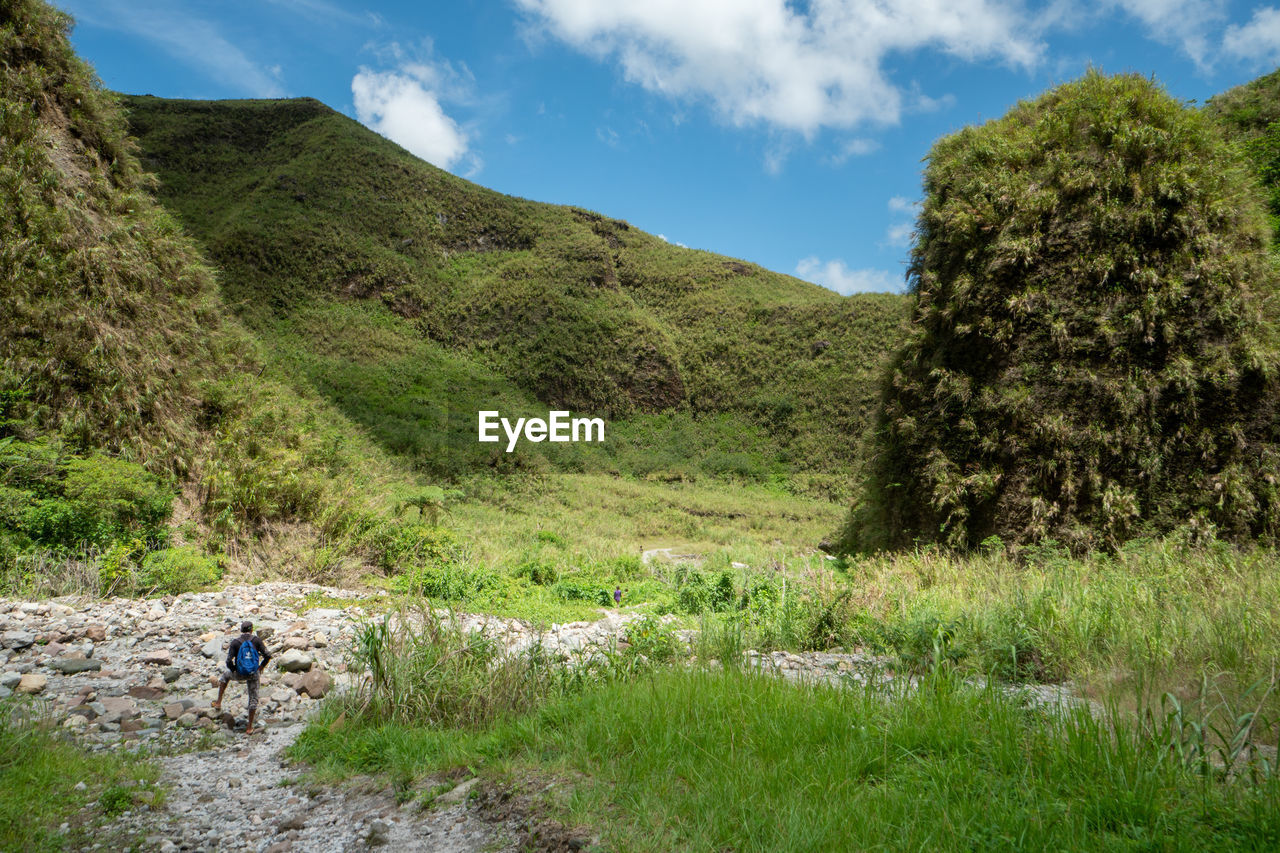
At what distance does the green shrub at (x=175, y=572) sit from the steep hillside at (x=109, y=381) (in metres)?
0.03

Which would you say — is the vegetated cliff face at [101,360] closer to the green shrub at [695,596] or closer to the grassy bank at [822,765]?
A: the grassy bank at [822,765]

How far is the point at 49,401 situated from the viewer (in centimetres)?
905

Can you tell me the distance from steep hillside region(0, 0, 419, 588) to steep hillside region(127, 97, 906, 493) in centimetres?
1591

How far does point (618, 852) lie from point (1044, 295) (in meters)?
9.54

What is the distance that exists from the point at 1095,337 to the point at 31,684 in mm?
12443

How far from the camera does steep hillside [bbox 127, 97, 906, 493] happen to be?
38250 millimetres

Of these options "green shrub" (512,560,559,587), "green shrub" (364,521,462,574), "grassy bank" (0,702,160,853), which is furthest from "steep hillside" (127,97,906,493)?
"grassy bank" (0,702,160,853)

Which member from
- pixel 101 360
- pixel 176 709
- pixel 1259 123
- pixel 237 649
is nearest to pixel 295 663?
pixel 176 709

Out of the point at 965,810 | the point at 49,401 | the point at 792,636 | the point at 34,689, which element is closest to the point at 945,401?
the point at 792,636

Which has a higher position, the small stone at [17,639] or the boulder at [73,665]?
the small stone at [17,639]

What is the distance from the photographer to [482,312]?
165ft

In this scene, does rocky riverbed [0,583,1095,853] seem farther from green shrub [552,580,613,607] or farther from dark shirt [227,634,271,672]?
green shrub [552,580,613,607]

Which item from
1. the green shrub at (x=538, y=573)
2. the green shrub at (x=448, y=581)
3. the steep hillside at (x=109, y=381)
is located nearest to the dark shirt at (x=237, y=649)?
the steep hillside at (x=109, y=381)

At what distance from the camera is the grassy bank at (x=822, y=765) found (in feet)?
7.95
